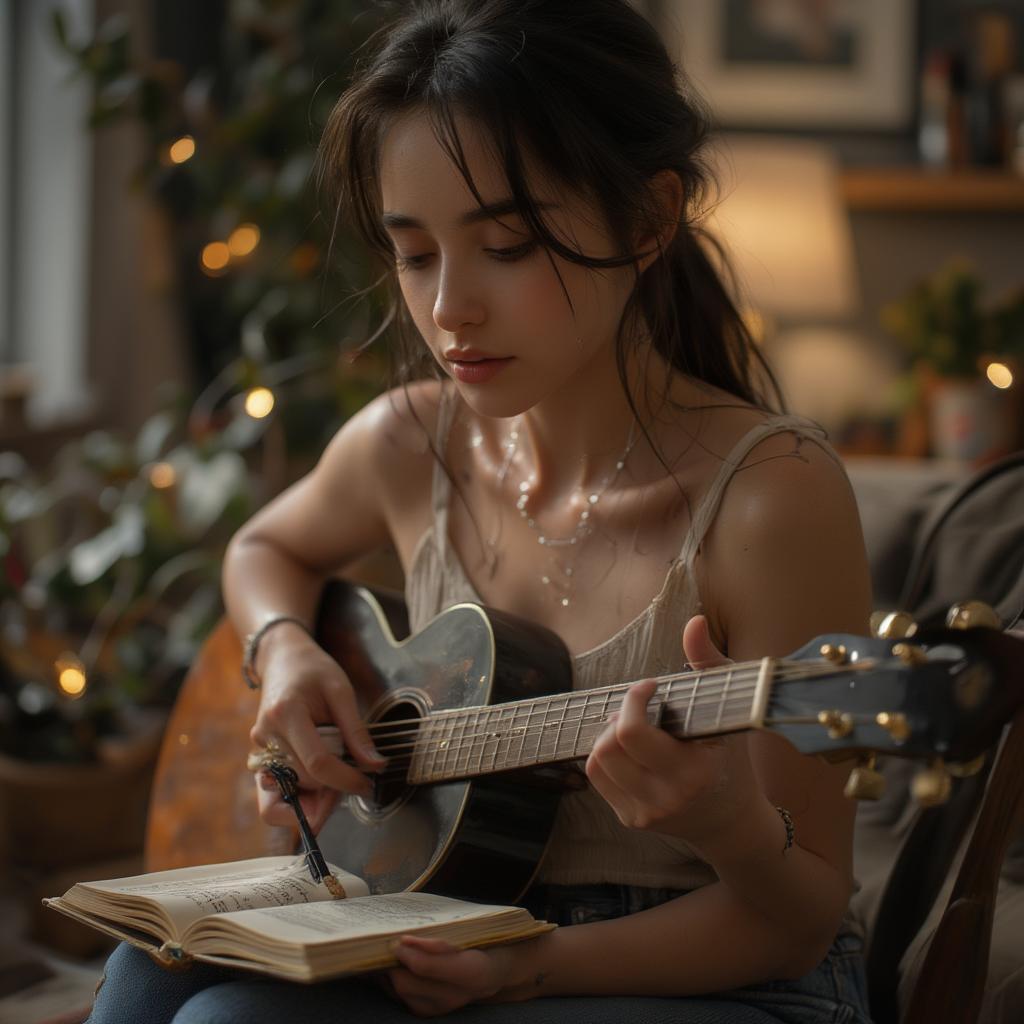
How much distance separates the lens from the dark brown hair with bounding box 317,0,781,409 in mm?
984

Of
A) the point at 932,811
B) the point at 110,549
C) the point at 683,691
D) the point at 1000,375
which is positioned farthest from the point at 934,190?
the point at 683,691

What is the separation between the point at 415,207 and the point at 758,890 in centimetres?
56

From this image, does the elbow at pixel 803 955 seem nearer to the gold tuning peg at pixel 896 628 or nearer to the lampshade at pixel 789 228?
the gold tuning peg at pixel 896 628

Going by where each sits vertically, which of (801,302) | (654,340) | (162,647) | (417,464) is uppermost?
(654,340)

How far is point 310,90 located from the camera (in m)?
2.36

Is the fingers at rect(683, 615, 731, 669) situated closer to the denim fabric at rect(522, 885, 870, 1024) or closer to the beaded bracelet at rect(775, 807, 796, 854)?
the beaded bracelet at rect(775, 807, 796, 854)

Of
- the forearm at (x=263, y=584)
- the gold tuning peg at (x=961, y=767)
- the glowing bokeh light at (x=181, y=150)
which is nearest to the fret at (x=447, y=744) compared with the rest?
the forearm at (x=263, y=584)

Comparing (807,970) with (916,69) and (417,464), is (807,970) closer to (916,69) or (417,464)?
(417,464)

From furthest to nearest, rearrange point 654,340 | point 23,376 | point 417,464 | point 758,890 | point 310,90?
1. point 23,376
2. point 310,90
3. point 417,464
4. point 654,340
5. point 758,890

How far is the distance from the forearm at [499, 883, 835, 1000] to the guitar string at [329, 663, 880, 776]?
0.14 meters

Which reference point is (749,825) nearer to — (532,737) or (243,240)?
(532,737)

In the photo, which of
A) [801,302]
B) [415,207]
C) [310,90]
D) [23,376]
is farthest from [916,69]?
[415,207]

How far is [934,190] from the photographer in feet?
9.66

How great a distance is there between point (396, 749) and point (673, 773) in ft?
1.15
